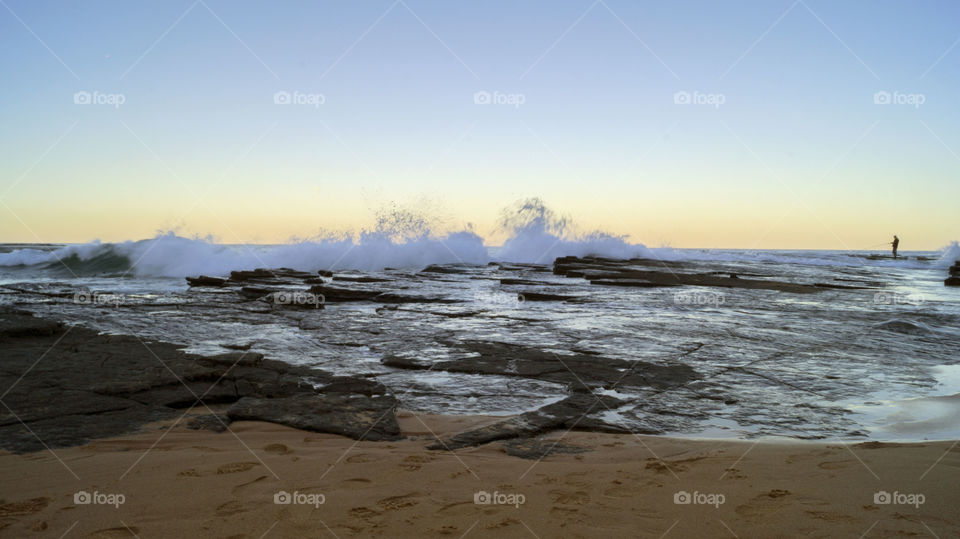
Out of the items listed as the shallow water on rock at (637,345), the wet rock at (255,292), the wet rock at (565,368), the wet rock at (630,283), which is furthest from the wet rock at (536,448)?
the wet rock at (630,283)

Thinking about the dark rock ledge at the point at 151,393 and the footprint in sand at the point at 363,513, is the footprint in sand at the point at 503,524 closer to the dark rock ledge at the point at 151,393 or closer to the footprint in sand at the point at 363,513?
the footprint in sand at the point at 363,513

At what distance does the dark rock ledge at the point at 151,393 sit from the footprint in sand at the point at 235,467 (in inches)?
29.5

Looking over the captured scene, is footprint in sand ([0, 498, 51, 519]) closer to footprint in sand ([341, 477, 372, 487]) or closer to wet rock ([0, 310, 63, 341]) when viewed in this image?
footprint in sand ([341, 477, 372, 487])

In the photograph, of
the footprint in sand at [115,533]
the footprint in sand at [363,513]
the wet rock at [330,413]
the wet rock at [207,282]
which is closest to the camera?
the footprint in sand at [115,533]

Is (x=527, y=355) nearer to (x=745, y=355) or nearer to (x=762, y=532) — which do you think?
(x=745, y=355)

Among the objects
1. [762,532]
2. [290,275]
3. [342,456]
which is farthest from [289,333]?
[290,275]

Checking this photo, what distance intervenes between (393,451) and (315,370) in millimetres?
2666

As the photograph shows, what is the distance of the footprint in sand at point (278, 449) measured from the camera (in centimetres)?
372

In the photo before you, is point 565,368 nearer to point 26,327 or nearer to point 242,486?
point 242,486

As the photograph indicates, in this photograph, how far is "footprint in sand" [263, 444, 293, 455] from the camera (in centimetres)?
372

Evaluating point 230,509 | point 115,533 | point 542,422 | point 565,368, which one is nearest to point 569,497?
point 542,422

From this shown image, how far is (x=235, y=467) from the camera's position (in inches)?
134

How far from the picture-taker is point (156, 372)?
543 centimetres

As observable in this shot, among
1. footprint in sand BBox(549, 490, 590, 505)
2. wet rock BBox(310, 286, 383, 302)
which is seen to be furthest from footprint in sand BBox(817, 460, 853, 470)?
wet rock BBox(310, 286, 383, 302)
